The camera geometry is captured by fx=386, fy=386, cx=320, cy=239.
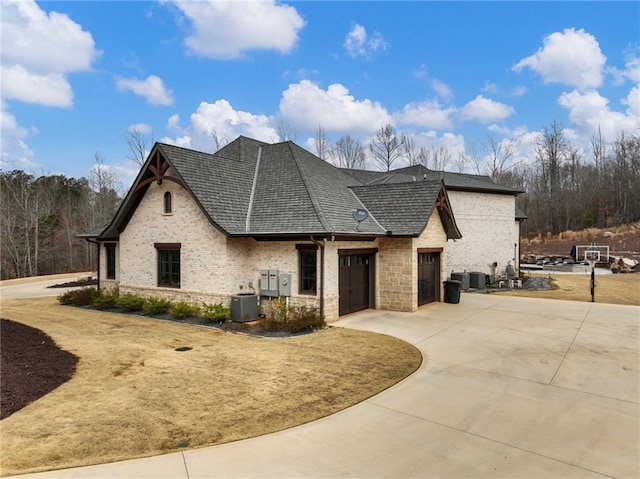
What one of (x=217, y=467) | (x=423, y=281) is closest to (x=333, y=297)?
(x=423, y=281)

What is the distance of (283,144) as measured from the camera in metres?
19.1

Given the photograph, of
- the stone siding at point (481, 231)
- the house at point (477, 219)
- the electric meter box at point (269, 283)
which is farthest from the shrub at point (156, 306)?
the stone siding at point (481, 231)

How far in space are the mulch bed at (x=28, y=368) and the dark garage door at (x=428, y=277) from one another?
42.0 feet

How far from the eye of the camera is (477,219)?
81.4ft

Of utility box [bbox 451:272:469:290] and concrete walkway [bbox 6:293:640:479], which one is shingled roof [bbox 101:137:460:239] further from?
concrete walkway [bbox 6:293:640:479]

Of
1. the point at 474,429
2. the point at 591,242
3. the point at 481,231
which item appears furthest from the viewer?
the point at 591,242

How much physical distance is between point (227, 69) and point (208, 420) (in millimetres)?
23472

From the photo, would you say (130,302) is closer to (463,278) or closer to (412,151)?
(463,278)

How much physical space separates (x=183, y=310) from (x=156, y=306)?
155 centimetres

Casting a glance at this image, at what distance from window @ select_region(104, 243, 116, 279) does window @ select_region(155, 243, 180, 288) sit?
4.88m

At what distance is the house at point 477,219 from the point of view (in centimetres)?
2411

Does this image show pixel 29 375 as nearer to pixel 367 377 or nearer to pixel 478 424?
pixel 367 377

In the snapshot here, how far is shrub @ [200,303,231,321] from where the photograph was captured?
1363cm

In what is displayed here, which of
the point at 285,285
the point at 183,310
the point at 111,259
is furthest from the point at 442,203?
the point at 111,259
